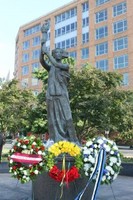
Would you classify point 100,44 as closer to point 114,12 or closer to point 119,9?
point 114,12

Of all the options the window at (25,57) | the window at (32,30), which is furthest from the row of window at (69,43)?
the window at (25,57)

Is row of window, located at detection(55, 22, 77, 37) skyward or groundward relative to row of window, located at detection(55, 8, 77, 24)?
groundward

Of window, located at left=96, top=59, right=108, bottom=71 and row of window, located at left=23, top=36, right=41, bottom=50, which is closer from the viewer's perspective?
window, located at left=96, top=59, right=108, bottom=71

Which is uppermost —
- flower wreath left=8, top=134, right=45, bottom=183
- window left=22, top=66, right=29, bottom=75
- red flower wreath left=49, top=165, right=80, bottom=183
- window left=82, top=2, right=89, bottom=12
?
window left=82, top=2, right=89, bottom=12

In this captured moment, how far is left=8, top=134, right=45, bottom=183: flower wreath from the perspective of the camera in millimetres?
6184

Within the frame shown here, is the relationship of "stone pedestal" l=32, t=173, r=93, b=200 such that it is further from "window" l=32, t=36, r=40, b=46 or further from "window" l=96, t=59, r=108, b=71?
"window" l=32, t=36, r=40, b=46

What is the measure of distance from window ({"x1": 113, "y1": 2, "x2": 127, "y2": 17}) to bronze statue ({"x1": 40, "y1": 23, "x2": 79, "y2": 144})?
54.2 metres

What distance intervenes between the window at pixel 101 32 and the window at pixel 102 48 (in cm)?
161

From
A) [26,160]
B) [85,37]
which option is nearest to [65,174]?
[26,160]

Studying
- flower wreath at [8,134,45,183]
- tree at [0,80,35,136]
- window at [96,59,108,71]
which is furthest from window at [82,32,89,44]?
flower wreath at [8,134,45,183]

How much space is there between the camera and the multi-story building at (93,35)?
192 ft

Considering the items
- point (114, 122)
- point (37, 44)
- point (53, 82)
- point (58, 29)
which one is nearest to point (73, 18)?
point (58, 29)

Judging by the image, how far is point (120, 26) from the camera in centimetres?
6000

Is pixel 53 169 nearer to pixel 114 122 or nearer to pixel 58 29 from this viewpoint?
pixel 114 122
